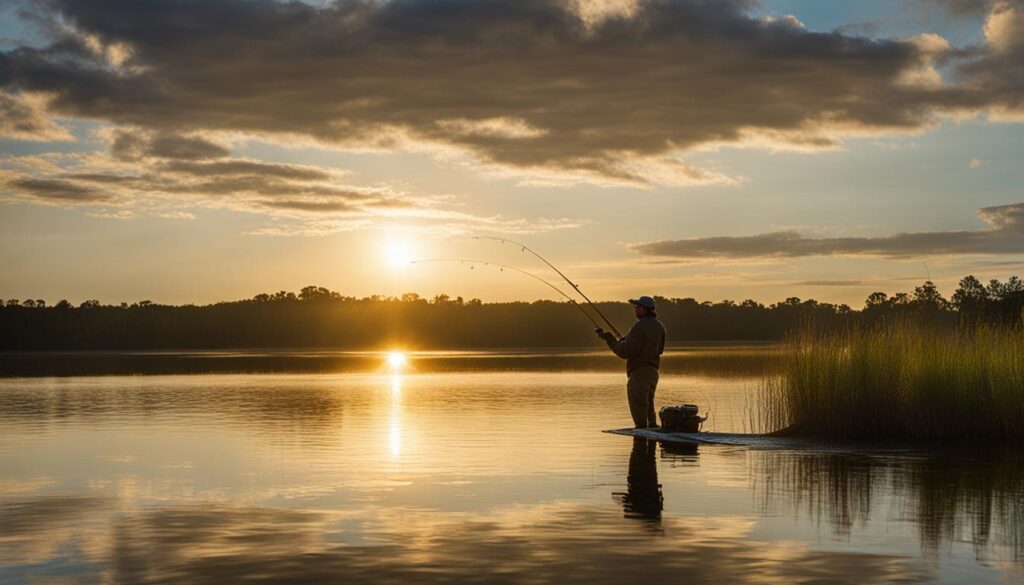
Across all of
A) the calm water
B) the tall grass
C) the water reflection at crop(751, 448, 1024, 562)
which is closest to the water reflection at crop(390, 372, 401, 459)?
the calm water

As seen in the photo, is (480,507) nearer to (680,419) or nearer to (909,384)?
(680,419)

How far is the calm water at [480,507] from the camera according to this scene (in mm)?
9445

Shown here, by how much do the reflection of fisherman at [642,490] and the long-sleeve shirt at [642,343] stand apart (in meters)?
2.16

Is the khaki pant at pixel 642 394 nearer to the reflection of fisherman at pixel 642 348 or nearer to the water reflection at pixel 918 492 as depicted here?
the reflection of fisherman at pixel 642 348

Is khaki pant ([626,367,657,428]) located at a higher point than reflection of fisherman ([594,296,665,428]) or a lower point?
lower

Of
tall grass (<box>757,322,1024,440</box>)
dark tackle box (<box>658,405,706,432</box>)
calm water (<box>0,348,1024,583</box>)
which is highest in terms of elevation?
tall grass (<box>757,322,1024,440</box>)

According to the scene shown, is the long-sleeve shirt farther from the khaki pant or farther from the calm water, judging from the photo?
the calm water

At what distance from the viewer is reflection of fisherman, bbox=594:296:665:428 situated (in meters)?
19.9

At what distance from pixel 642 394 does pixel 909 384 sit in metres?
4.11

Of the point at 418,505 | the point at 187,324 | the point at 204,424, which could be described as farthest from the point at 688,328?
the point at 418,505

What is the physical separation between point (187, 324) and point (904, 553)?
14137cm

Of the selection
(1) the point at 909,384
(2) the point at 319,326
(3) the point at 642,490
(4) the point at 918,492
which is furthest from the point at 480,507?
(2) the point at 319,326

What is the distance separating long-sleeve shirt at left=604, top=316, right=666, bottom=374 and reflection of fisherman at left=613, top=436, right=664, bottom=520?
2.16 m

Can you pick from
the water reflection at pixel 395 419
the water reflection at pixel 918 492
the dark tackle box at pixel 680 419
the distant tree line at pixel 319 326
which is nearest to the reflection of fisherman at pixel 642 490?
the water reflection at pixel 918 492
